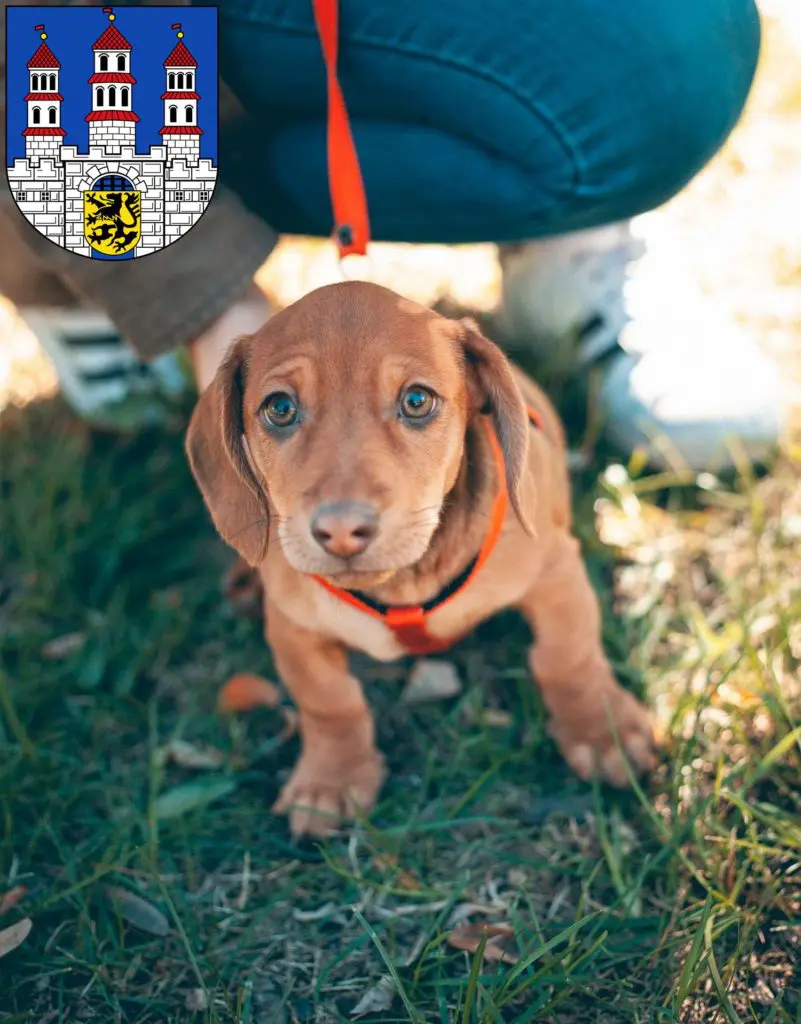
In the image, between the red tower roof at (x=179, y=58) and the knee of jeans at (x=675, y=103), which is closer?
the red tower roof at (x=179, y=58)

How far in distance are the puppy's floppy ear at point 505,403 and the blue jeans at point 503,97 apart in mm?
Answer: 852

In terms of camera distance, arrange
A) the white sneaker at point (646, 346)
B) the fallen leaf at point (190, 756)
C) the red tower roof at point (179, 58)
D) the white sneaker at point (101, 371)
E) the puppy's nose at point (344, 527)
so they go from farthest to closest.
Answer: the white sneaker at point (101, 371)
the white sneaker at point (646, 346)
the fallen leaf at point (190, 756)
the red tower roof at point (179, 58)
the puppy's nose at point (344, 527)

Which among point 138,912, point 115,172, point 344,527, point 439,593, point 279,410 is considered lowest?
point 138,912

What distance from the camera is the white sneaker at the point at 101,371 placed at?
12.5ft

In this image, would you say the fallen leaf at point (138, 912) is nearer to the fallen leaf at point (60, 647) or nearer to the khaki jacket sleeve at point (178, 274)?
the fallen leaf at point (60, 647)

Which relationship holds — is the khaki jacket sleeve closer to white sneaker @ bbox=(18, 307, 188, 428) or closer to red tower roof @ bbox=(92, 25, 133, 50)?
red tower roof @ bbox=(92, 25, 133, 50)

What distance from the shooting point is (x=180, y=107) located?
2.57m

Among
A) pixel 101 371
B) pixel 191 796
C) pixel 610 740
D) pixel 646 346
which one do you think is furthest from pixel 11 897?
pixel 646 346

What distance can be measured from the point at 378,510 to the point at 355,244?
0.80 m

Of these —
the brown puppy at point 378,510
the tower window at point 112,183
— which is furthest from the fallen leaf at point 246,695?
the tower window at point 112,183

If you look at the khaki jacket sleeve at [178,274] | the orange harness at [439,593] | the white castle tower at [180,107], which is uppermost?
the white castle tower at [180,107]

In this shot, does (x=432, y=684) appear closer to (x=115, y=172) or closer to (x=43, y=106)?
(x=115, y=172)

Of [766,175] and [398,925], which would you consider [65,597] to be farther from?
[766,175]

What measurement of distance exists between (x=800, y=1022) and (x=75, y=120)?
2741 mm
